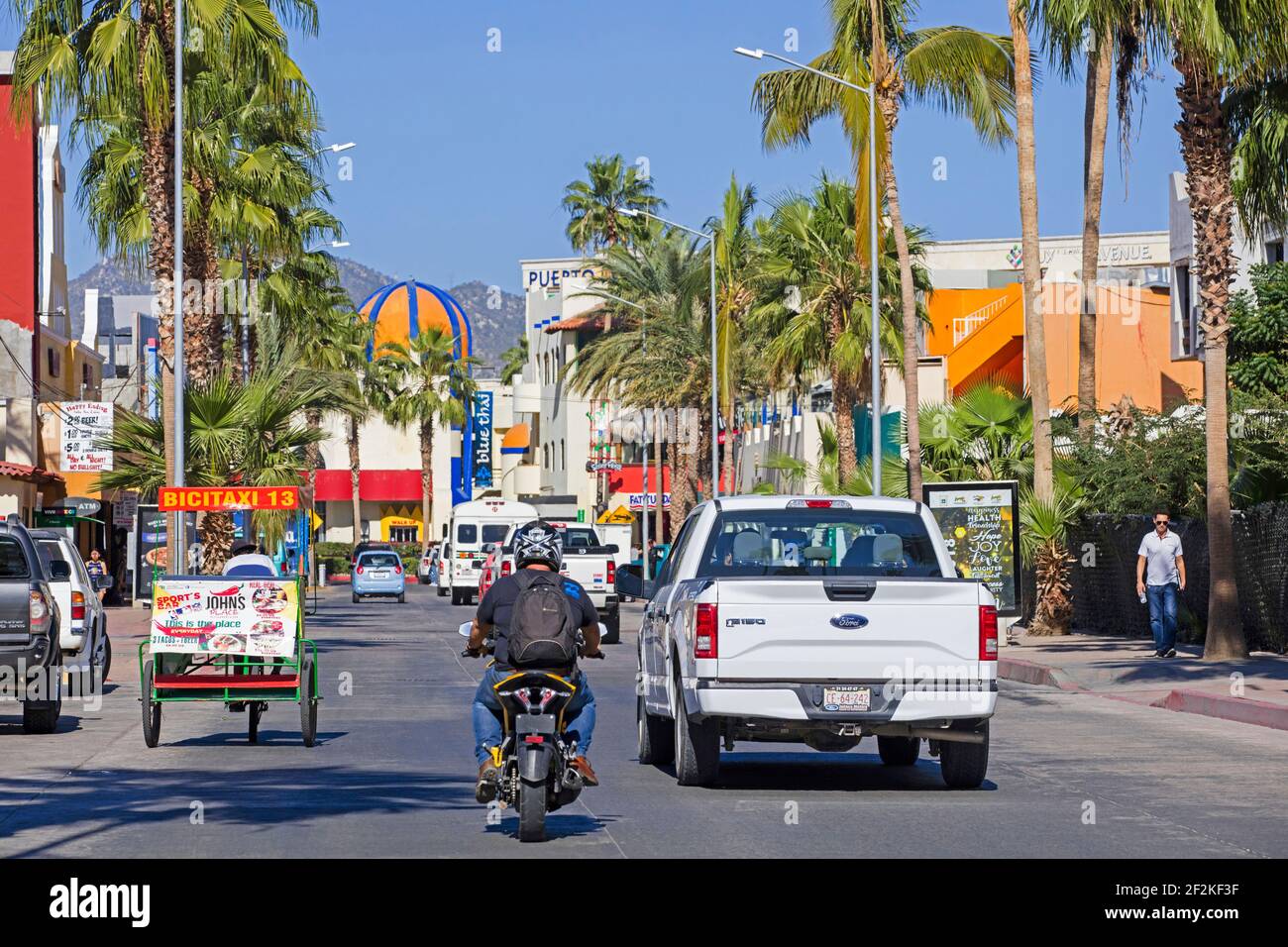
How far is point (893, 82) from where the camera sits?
3894 cm

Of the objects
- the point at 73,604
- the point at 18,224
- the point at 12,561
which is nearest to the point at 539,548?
the point at 12,561

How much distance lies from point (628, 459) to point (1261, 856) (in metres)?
84.7

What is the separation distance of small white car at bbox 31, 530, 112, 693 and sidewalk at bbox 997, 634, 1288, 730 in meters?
11.5

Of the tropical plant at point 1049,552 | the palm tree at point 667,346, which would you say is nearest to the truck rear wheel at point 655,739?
the tropical plant at point 1049,552

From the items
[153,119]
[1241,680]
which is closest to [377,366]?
[153,119]

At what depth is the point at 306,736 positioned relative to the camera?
1662 cm

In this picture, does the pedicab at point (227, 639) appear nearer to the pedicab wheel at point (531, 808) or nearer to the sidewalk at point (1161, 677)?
the pedicab wheel at point (531, 808)

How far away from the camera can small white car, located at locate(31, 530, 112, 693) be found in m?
20.8

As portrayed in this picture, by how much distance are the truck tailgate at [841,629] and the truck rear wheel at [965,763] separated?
3.01 feet

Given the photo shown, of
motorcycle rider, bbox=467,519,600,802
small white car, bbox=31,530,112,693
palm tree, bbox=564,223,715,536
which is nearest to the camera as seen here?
motorcycle rider, bbox=467,519,600,802

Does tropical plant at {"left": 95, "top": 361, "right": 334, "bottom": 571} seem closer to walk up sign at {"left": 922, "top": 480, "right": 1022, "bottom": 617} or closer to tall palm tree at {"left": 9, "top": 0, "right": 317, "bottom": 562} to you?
tall palm tree at {"left": 9, "top": 0, "right": 317, "bottom": 562}

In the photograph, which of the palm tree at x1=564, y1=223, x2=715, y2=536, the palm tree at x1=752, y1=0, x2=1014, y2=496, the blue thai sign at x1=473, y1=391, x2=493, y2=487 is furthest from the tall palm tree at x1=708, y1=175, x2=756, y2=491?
the blue thai sign at x1=473, y1=391, x2=493, y2=487

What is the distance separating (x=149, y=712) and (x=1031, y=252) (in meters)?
19.7

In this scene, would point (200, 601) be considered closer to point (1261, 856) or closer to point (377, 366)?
point (1261, 856)
